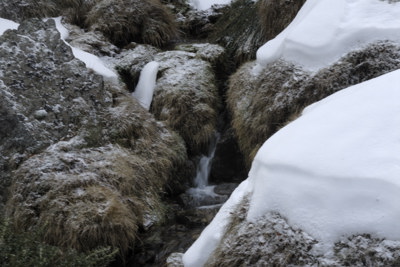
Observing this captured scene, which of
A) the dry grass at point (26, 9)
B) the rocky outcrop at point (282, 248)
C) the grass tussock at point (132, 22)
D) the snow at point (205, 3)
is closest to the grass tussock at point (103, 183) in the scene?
the rocky outcrop at point (282, 248)

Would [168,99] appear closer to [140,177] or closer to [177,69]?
[177,69]

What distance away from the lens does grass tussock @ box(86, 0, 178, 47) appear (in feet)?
22.2

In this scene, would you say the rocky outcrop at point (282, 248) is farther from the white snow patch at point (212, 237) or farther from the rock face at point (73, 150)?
the rock face at point (73, 150)

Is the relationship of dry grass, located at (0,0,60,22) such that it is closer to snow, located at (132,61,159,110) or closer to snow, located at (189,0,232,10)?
snow, located at (132,61,159,110)

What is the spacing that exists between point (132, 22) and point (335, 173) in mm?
5100

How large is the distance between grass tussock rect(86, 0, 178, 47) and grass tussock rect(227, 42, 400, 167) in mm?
2308

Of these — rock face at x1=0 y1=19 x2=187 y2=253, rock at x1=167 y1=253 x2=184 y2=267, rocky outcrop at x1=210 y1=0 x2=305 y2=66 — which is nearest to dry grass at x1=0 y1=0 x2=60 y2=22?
rock face at x1=0 y1=19 x2=187 y2=253

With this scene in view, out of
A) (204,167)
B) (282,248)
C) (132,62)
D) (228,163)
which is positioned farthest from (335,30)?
(132,62)

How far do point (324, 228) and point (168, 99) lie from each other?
3.27 metres

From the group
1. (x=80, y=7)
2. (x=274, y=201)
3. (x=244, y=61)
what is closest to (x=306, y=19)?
(x=244, y=61)

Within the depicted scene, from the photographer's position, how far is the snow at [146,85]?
215 inches

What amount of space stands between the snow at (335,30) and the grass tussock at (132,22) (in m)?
2.69

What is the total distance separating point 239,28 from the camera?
20.6ft

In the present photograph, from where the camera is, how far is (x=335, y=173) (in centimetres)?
233
